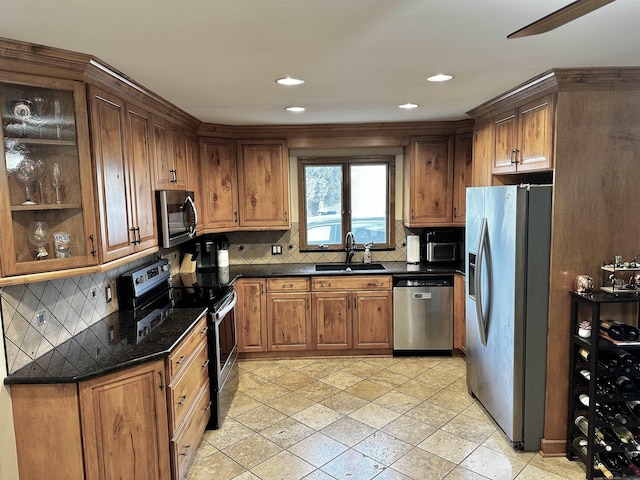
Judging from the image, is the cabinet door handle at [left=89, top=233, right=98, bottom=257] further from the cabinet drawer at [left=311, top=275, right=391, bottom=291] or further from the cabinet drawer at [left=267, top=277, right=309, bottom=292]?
the cabinet drawer at [left=311, top=275, right=391, bottom=291]

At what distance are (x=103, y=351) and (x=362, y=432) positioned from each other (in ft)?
5.92

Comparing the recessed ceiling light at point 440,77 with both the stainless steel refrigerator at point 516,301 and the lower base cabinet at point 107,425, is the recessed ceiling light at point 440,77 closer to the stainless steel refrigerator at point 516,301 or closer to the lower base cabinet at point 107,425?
the stainless steel refrigerator at point 516,301

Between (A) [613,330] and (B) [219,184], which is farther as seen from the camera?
(B) [219,184]

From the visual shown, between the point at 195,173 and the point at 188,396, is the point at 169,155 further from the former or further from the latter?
the point at 188,396

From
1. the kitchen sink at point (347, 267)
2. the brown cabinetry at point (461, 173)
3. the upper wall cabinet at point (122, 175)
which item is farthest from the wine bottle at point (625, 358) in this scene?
the upper wall cabinet at point (122, 175)

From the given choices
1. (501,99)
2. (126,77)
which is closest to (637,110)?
(501,99)

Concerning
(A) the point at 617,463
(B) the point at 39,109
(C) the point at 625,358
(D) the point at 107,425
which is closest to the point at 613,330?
(C) the point at 625,358

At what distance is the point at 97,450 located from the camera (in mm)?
2043

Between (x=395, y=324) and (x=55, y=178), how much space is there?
323 cm

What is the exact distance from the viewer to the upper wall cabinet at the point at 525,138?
2699 mm

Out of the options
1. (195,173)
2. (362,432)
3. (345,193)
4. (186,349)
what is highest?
(195,173)

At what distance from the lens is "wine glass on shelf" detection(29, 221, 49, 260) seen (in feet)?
6.81

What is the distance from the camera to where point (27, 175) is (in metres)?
2.04

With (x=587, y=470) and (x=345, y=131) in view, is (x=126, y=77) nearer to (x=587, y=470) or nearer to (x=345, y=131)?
(x=345, y=131)
